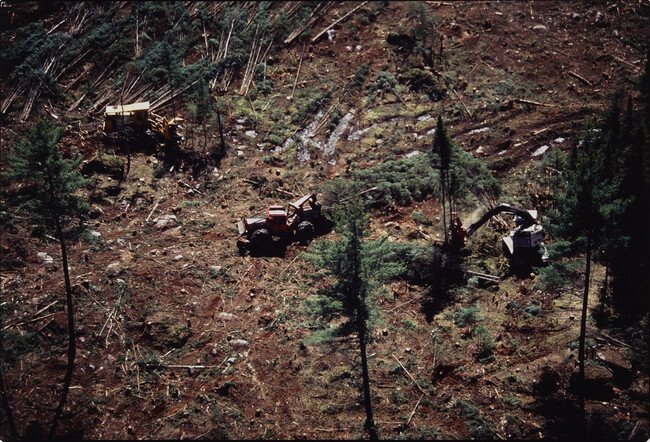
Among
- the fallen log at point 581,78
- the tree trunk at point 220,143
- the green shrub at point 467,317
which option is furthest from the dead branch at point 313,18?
the green shrub at point 467,317

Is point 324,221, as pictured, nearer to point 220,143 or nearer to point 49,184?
point 220,143

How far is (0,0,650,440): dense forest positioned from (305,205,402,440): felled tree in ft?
0.32

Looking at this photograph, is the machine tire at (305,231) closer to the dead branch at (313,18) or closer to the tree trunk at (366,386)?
the tree trunk at (366,386)

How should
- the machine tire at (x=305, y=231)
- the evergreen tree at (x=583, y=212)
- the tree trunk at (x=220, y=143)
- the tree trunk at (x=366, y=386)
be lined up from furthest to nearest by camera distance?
the tree trunk at (x=220, y=143) → the machine tire at (x=305, y=231) → the tree trunk at (x=366, y=386) → the evergreen tree at (x=583, y=212)

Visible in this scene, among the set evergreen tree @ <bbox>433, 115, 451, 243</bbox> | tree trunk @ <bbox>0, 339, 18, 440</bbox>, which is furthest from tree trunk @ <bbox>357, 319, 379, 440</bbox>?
tree trunk @ <bbox>0, 339, 18, 440</bbox>

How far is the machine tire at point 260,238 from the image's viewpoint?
87.7 feet

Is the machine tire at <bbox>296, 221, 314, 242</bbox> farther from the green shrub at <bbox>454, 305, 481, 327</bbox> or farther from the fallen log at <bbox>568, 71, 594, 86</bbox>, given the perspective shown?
the fallen log at <bbox>568, 71, 594, 86</bbox>

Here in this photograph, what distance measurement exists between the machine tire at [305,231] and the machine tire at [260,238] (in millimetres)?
1547

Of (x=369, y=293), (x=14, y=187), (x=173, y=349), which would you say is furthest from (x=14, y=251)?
(x=369, y=293)

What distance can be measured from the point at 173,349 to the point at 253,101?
19580 millimetres

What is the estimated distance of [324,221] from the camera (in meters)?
28.3

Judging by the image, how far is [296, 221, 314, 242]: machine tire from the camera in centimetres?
2761

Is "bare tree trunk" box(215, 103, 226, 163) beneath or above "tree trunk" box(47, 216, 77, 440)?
above

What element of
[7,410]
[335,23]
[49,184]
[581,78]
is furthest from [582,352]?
[335,23]
